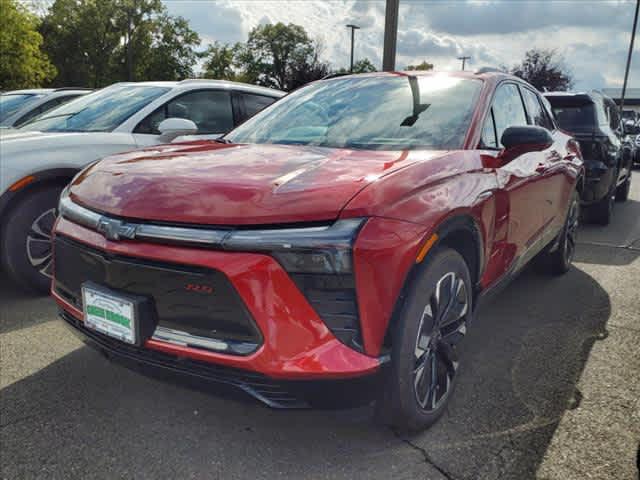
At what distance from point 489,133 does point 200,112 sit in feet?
10.0

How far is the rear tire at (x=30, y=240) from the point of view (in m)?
3.85

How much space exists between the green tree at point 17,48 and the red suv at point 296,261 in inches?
1521

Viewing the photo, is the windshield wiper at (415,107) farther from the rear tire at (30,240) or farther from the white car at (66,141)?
the rear tire at (30,240)

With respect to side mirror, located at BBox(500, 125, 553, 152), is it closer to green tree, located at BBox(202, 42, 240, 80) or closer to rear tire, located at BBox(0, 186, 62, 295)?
rear tire, located at BBox(0, 186, 62, 295)

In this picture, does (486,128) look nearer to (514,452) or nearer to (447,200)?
(447,200)

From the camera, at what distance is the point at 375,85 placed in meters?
3.25

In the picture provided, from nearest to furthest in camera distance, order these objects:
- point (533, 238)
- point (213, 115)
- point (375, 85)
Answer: point (375, 85) < point (533, 238) < point (213, 115)

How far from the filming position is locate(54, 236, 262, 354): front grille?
6.06ft

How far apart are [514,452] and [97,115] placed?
4.13 m

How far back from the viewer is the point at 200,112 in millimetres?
5188

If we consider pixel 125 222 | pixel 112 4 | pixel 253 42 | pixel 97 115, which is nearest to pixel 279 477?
pixel 125 222

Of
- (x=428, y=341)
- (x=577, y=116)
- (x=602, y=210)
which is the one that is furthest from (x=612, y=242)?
(x=428, y=341)

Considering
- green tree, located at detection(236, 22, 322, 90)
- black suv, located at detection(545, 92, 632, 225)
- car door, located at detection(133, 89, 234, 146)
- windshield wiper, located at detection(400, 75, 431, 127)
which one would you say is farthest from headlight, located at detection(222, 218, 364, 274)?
green tree, located at detection(236, 22, 322, 90)

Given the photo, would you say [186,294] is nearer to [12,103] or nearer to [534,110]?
[534,110]
